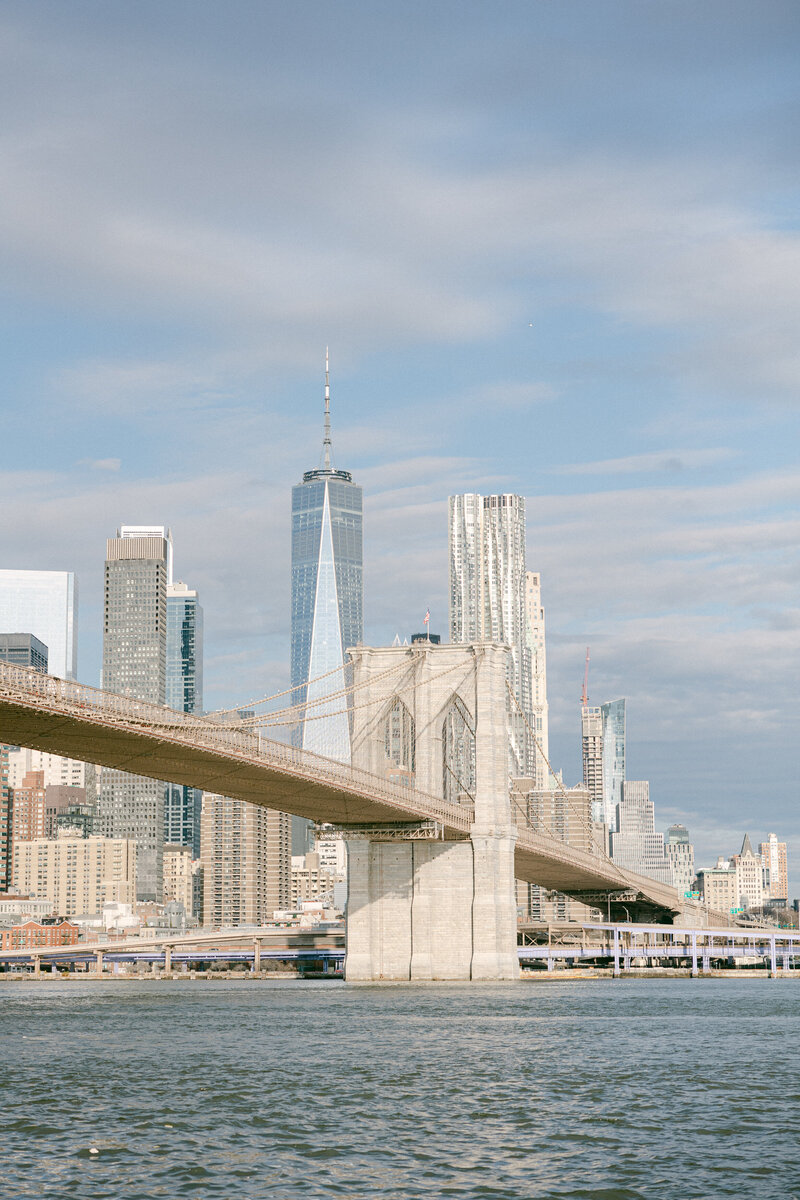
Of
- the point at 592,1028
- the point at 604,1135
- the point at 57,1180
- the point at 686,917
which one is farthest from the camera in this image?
the point at 686,917

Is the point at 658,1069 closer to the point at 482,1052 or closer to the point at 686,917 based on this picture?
the point at 482,1052

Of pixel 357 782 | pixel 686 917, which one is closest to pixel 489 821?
pixel 357 782

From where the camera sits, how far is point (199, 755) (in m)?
57.0

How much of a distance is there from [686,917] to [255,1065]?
124868mm

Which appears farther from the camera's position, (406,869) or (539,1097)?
(406,869)

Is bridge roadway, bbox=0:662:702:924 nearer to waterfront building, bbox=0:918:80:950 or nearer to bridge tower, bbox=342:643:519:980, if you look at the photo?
bridge tower, bbox=342:643:519:980

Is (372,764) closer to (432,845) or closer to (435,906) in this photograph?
(432,845)

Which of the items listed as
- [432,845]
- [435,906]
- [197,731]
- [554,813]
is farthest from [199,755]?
[554,813]

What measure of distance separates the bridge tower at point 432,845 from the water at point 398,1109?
76.2 ft

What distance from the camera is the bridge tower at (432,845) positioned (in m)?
74.2

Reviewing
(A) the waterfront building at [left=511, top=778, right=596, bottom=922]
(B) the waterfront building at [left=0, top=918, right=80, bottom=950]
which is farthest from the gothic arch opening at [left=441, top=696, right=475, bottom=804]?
(B) the waterfront building at [left=0, top=918, right=80, bottom=950]

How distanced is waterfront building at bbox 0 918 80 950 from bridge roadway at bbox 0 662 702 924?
4491 inches

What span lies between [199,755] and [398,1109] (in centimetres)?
3040

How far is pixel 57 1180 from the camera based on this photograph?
20750mm
